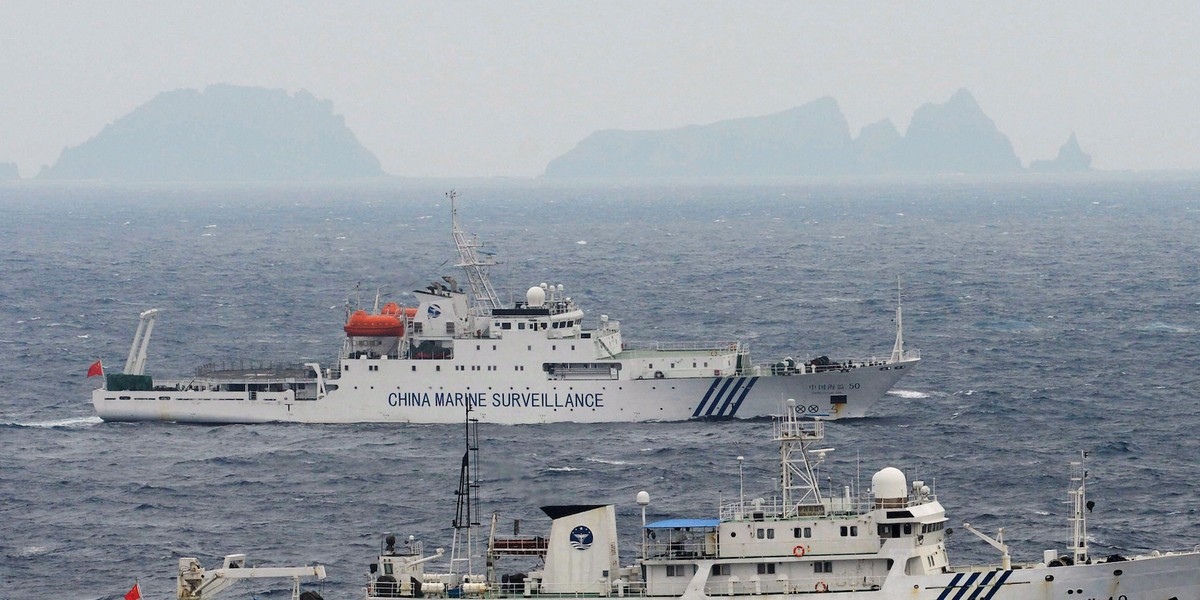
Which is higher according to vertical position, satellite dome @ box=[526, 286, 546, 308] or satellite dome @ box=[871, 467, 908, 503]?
satellite dome @ box=[526, 286, 546, 308]

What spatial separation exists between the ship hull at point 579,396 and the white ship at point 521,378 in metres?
0.04

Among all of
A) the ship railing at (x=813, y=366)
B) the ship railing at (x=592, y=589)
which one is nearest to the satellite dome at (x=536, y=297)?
the ship railing at (x=813, y=366)

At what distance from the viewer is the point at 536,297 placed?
78.4m

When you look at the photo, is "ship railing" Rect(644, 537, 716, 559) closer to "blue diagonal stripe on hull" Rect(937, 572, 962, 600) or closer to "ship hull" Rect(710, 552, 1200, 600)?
"ship hull" Rect(710, 552, 1200, 600)

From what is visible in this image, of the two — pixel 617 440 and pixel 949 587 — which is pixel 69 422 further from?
pixel 949 587

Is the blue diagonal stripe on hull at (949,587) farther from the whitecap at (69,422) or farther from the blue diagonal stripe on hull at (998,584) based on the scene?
the whitecap at (69,422)

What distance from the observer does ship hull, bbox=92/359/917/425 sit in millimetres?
77312

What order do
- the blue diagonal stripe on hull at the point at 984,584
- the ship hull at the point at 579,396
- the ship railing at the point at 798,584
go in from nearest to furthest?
the blue diagonal stripe on hull at the point at 984,584
the ship railing at the point at 798,584
the ship hull at the point at 579,396

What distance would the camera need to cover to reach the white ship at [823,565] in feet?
134

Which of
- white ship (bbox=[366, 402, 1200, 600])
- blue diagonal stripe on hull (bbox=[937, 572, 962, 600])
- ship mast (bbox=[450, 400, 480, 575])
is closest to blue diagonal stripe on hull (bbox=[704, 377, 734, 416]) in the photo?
ship mast (bbox=[450, 400, 480, 575])

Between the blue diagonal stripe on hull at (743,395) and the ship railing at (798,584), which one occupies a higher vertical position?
the blue diagonal stripe on hull at (743,395)

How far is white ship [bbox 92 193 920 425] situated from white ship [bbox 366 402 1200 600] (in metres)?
34.9

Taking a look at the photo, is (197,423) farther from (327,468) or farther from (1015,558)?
(1015,558)

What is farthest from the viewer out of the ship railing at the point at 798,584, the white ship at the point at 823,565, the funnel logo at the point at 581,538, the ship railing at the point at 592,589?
the funnel logo at the point at 581,538
